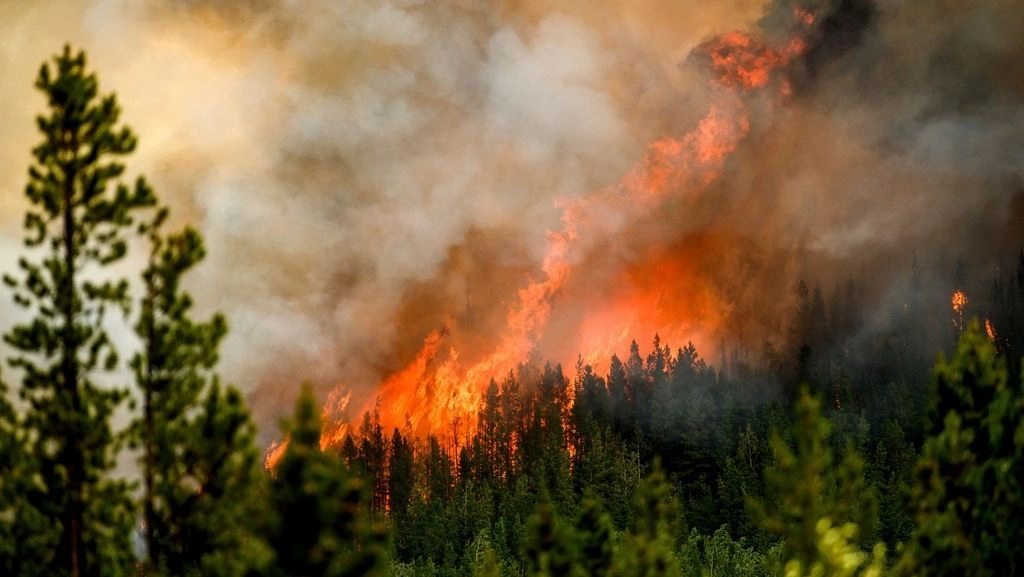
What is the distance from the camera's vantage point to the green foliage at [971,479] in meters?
41.2

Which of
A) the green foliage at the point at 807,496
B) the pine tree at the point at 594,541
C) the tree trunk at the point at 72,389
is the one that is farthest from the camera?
the pine tree at the point at 594,541

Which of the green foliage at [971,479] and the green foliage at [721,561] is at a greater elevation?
the green foliage at [721,561]

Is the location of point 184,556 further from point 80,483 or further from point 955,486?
point 955,486

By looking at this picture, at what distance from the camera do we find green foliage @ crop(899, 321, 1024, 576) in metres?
41.2

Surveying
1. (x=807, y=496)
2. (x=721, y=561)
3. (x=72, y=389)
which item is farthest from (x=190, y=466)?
(x=721, y=561)

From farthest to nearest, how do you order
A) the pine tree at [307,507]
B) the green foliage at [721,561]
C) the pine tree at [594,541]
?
the green foliage at [721,561]
the pine tree at [594,541]
the pine tree at [307,507]

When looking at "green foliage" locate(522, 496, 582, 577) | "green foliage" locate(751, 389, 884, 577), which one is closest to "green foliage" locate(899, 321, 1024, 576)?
"green foliage" locate(751, 389, 884, 577)

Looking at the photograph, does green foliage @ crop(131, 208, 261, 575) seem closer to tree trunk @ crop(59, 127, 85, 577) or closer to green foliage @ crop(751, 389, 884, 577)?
tree trunk @ crop(59, 127, 85, 577)

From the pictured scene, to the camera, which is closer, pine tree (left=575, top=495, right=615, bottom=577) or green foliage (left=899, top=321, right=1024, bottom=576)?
green foliage (left=899, top=321, right=1024, bottom=576)

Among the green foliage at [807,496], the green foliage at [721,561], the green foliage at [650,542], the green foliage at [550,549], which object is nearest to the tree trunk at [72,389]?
the green foliage at [807,496]

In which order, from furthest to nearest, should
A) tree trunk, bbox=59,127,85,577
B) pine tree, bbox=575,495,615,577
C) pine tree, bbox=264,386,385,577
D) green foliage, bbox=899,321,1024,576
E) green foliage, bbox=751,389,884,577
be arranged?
pine tree, bbox=575,495,615,577 < green foliage, bbox=899,321,1024,576 < green foliage, bbox=751,389,884,577 < tree trunk, bbox=59,127,85,577 < pine tree, bbox=264,386,385,577

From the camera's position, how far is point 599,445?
173m

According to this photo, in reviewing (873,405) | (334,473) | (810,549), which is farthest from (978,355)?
(873,405)

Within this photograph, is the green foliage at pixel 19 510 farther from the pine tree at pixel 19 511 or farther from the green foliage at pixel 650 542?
the green foliage at pixel 650 542
